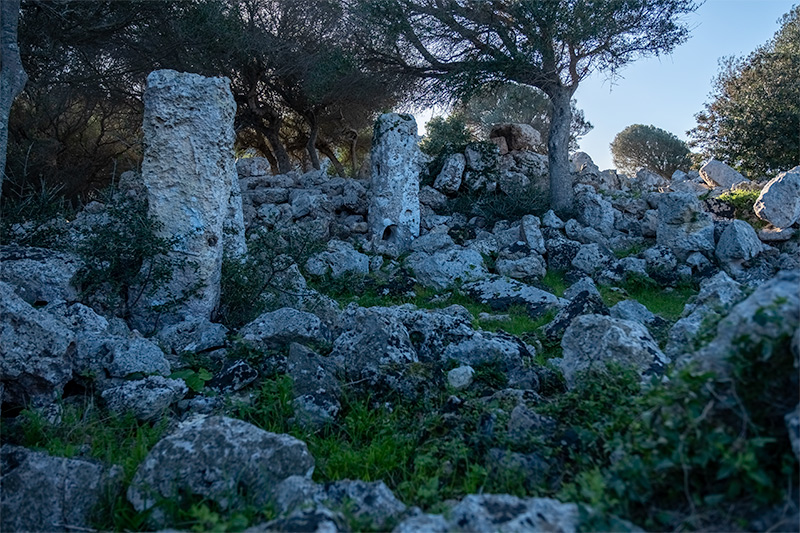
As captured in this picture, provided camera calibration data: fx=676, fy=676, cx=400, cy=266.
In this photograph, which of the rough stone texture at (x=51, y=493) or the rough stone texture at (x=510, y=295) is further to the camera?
the rough stone texture at (x=510, y=295)

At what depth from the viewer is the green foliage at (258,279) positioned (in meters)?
7.64

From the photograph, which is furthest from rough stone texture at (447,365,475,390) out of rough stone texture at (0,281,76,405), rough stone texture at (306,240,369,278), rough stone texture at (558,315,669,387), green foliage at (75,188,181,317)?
rough stone texture at (306,240,369,278)

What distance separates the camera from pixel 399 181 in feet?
46.6

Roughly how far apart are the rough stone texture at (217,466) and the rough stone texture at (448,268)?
698cm

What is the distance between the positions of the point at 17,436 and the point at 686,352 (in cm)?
387

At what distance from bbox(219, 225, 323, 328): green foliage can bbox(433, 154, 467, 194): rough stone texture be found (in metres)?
8.48

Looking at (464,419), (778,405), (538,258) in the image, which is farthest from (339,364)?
(538,258)

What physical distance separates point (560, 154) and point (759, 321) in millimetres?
14209

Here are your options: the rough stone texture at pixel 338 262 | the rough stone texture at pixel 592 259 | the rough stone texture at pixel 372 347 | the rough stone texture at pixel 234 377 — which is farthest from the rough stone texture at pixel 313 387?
the rough stone texture at pixel 592 259

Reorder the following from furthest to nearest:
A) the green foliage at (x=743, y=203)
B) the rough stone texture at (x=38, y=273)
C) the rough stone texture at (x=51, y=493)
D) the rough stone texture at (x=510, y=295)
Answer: the green foliage at (x=743, y=203), the rough stone texture at (x=510, y=295), the rough stone texture at (x=38, y=273), the rough stone texture at (x=51, y=493)

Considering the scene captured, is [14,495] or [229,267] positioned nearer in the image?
[14,495]

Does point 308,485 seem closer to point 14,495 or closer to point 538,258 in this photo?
point 14,495

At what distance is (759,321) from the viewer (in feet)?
8.11

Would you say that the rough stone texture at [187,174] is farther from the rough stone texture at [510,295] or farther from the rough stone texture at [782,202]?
the rough stone texture at [782,202]
